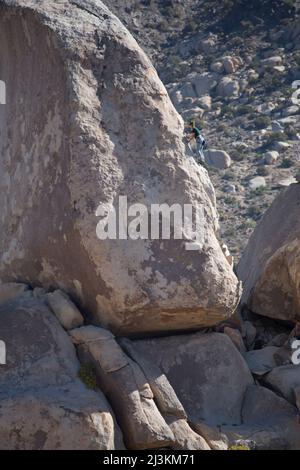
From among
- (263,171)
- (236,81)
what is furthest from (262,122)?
(236,81)

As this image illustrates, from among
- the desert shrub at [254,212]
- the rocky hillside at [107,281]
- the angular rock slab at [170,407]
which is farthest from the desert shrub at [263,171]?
the angular rock slab at [170,407]

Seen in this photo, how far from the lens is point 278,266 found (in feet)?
34.5

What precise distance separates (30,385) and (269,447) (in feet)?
7.57

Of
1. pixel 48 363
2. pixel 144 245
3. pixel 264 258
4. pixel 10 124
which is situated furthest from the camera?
pixel 264 258

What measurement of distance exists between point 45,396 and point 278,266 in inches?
168

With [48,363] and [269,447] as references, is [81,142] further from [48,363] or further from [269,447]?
[269,447]

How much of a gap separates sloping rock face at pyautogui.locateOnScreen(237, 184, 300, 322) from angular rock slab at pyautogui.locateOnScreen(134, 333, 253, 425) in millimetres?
1827

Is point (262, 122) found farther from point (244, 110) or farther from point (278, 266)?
point (278, 266)

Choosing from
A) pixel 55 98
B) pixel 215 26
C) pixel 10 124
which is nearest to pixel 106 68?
pixel 55 98

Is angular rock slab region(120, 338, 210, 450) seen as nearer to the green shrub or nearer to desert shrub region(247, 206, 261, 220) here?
the green shrub

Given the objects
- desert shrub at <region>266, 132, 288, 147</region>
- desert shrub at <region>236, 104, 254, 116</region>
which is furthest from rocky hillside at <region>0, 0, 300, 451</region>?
desert shrub at <region>236, 104, 254, 116</region>

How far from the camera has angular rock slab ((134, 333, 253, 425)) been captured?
327 inches

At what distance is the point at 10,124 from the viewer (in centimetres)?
977

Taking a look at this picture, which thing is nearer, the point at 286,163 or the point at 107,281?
the point at 107,281
